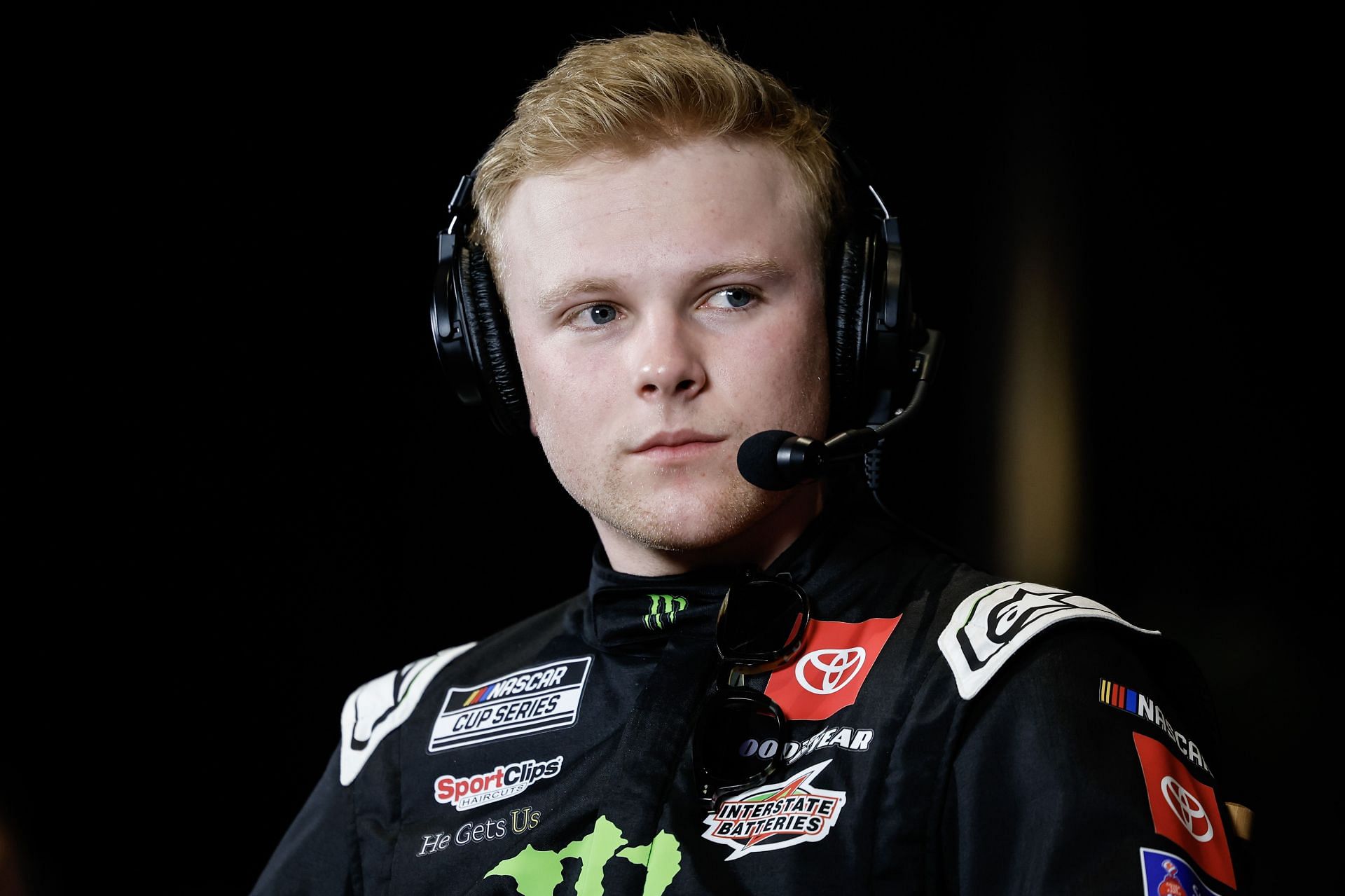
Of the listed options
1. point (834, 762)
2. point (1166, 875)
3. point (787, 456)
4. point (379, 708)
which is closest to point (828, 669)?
point (834, 762)

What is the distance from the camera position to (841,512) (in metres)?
1.24

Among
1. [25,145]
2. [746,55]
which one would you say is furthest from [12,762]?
[746,55]

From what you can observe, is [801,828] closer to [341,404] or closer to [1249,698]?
[1249,698]

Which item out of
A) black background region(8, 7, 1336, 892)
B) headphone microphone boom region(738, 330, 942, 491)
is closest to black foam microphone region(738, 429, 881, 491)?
headphone microphone boom region(738, 330, 942, 491)

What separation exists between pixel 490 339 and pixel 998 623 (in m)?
0.56

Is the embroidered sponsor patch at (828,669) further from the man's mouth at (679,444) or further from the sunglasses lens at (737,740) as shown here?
the man's mouth at (679,444)

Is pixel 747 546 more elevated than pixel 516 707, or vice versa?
Result: pixel 747 546

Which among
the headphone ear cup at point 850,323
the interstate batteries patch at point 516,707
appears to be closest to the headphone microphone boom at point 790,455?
the headphone ear cup at point 850,323

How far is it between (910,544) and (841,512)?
0.24ft

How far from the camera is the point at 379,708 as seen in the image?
1.41 m

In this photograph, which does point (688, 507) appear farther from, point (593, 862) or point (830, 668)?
point (593, 862)

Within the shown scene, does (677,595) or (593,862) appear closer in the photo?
(593,862)

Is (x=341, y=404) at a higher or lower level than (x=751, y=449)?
lower

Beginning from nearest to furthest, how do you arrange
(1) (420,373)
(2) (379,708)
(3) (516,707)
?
(3) (516,707), (2) (379,708), (1) (420,373)
